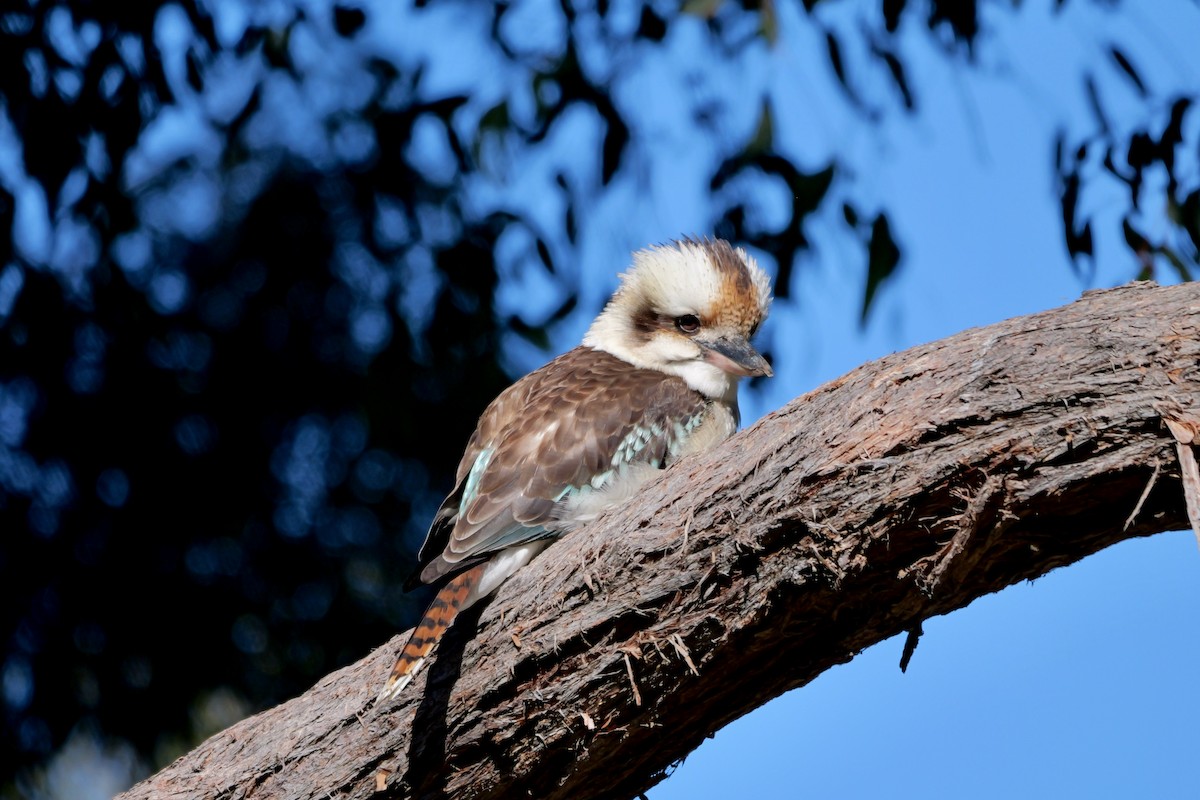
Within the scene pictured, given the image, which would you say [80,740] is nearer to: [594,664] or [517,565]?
[517,565]

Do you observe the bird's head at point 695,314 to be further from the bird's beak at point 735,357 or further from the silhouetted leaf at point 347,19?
the silhouetted leaf at point 347,19

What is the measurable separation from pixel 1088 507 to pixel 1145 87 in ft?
5.80

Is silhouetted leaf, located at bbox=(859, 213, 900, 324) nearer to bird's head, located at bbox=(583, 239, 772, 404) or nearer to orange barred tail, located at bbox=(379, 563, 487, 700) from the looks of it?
bird's head, located at bbox=(583, 239, 772, 404)

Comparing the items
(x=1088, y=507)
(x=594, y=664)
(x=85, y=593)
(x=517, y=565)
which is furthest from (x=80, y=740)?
(x=1088, y=507)

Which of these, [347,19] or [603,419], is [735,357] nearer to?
[603,419]

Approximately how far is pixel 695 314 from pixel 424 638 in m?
0.99

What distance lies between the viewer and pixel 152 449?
4.05m

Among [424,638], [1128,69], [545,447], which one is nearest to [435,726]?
[424,638]

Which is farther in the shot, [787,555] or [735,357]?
[735,357]

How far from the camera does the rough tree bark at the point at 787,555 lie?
157 centimetres

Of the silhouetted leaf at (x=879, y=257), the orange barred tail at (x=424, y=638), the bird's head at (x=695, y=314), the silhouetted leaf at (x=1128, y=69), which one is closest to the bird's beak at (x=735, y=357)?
the bird's head at (x=695, y=314)

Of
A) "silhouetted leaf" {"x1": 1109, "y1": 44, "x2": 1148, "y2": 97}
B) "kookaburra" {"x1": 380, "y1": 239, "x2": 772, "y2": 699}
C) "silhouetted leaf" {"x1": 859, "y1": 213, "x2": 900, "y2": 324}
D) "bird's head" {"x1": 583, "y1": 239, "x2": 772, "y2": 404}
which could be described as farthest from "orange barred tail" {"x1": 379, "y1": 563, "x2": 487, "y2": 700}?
"silhouetted leaf" {"x1": 1109, "y1": 44, "x2": 1148, "y2": 97}

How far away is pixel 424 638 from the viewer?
198 cm

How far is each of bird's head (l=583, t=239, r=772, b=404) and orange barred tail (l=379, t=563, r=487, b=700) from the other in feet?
2.48
